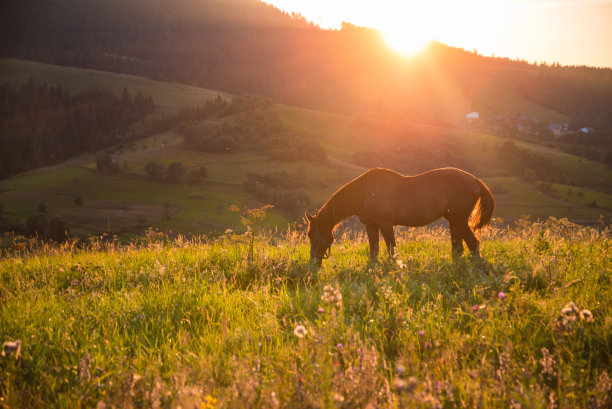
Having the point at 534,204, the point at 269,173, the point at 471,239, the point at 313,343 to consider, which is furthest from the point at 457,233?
the point at 534,204

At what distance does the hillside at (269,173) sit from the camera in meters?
80.2

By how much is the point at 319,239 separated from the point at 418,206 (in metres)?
2.32

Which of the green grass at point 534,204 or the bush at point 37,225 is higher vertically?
the green grass at point 534,204

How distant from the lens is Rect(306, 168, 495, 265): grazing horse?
7.71 m

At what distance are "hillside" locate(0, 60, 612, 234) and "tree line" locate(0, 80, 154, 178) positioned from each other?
1058 cm

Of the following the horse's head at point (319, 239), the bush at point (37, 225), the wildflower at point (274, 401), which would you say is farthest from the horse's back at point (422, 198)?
the bush at point (37, 225)

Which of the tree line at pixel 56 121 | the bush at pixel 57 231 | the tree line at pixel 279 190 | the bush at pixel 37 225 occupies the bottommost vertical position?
the bush at pixel 37 225

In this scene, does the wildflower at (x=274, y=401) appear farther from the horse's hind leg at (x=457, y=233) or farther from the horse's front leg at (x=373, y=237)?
the horse's hind leg at (x=457, y=233)

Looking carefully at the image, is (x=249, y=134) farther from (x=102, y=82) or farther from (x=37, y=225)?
(x=102, y=82)

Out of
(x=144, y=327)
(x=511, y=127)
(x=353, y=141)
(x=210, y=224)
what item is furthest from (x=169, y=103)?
(x=144, y=327)

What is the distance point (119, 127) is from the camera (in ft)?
494

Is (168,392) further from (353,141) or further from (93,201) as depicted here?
(353,141)

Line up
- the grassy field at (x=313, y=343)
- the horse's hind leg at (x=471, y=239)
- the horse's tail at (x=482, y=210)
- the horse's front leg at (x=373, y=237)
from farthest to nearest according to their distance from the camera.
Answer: the horse's tail at (x=482, y=210) → the horse's front leg at (x=373, y=237) → the horse's hind leg at (x=471, y=239) → the grassy field at (x=313, y=343)

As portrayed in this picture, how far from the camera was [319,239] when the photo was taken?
774 cm
